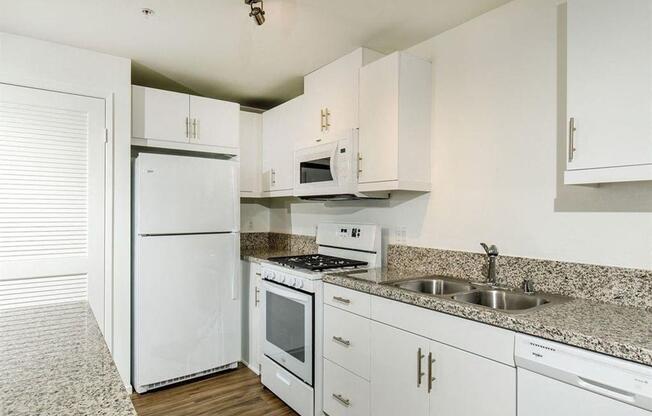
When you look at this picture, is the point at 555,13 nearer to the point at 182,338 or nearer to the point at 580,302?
the point at 580,302

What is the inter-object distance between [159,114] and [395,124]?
1802 mm

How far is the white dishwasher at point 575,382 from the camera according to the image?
109cm

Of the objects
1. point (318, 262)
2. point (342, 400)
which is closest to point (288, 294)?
point (318, 262)

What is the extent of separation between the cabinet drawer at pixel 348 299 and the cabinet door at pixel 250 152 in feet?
5.33

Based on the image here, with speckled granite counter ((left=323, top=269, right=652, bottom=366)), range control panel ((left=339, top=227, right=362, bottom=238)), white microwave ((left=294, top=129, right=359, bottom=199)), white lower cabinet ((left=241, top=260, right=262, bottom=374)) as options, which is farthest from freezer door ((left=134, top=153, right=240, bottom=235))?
speckled granite counter ((left=323, top=269, right=652, bottom=366))

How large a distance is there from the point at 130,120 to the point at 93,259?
1.00 m

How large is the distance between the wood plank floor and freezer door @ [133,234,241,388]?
11 cm

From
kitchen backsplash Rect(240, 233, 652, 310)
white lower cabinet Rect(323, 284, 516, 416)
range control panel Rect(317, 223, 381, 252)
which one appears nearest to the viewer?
white lower cabinet Rect(323, 284, 516, 416)

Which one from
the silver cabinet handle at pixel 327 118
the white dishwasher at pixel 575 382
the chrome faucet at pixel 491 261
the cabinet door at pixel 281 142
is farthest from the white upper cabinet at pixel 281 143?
the white dishwasher at pixel 575 382

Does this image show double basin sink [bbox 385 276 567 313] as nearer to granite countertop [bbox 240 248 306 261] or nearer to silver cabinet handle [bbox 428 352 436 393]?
silver cabinet handle [bbox 428 352 436 393]

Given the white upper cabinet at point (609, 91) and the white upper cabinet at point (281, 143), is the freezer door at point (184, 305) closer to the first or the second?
the white upper cabinet at point (281, 143)

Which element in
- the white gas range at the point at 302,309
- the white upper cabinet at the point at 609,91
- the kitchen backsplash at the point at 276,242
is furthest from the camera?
the kitchen backsplash at the point at 276,242

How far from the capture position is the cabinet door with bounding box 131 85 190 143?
2799 millimetres

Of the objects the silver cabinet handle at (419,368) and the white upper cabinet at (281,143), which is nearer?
the silver cabinet handle at (419,368)
